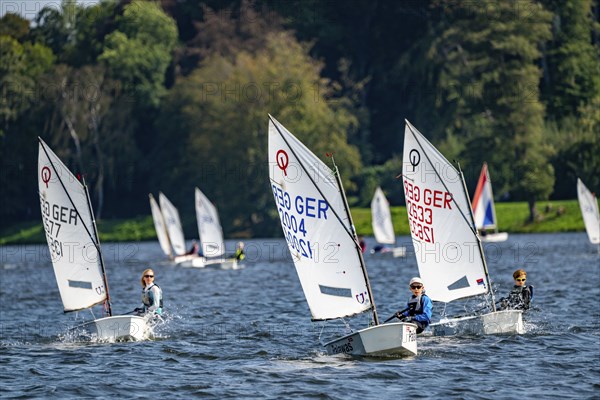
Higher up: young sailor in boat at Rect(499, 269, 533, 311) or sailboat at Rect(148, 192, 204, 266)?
sailboat at Rect(148, 192, 204, 266)

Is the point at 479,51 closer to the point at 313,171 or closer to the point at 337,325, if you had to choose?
the point at 337,325

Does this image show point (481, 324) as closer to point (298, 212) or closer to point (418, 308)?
point (418, 308)

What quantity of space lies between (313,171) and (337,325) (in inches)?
371

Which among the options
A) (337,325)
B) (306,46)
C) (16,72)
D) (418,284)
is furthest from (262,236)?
(418,284)

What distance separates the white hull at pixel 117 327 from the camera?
2980 cm

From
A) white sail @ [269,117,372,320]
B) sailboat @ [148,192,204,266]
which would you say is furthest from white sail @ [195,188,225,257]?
white sail @ [269,117,372,320]

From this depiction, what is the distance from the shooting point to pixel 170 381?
24.5 m

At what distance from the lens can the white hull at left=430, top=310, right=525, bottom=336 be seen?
2941 cm

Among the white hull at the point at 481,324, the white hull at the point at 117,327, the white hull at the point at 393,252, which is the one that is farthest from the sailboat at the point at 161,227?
the white hull at the point at 481,324

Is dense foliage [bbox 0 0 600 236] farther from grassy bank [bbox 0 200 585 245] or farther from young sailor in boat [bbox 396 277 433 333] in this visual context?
young sailor in boat [bbox 396 277 433 333]

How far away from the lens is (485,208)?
7994cm

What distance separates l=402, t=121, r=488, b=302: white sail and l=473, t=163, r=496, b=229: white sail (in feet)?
157

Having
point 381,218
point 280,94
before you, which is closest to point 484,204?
point 381,218

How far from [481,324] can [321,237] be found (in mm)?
5528
